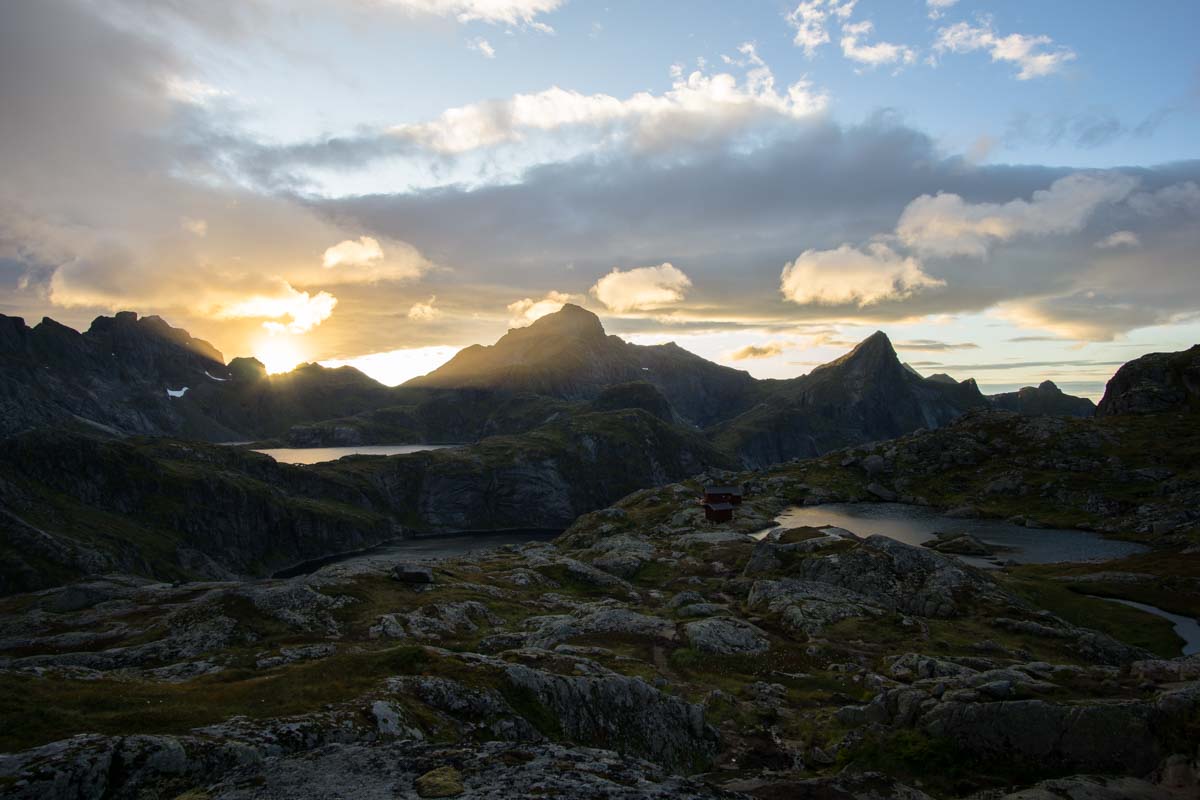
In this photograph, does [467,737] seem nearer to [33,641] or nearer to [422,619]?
[422,619]

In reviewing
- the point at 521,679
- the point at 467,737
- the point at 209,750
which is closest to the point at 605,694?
the point at 521,679

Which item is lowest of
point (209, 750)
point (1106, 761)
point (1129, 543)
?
point (1129, 543)

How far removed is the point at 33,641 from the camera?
53.2 metres

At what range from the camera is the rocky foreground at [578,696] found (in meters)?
18.5

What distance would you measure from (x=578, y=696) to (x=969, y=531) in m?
153

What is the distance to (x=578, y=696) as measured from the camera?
31328 millimetres

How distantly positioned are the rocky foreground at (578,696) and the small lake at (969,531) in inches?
2317

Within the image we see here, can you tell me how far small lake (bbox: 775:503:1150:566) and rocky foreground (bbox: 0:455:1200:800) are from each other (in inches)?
2317

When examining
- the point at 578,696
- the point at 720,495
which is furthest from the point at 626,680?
the point at 720,495

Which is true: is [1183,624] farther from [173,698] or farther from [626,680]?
[173,698]

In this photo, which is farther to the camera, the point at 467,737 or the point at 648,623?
the point at 648,623

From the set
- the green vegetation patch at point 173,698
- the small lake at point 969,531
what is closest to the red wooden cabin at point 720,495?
the small lake at point 969,531

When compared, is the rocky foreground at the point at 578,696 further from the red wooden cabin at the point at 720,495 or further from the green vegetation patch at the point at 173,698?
the red wooden cabin at the point at 720,495

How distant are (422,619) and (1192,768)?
5537 centimetres
